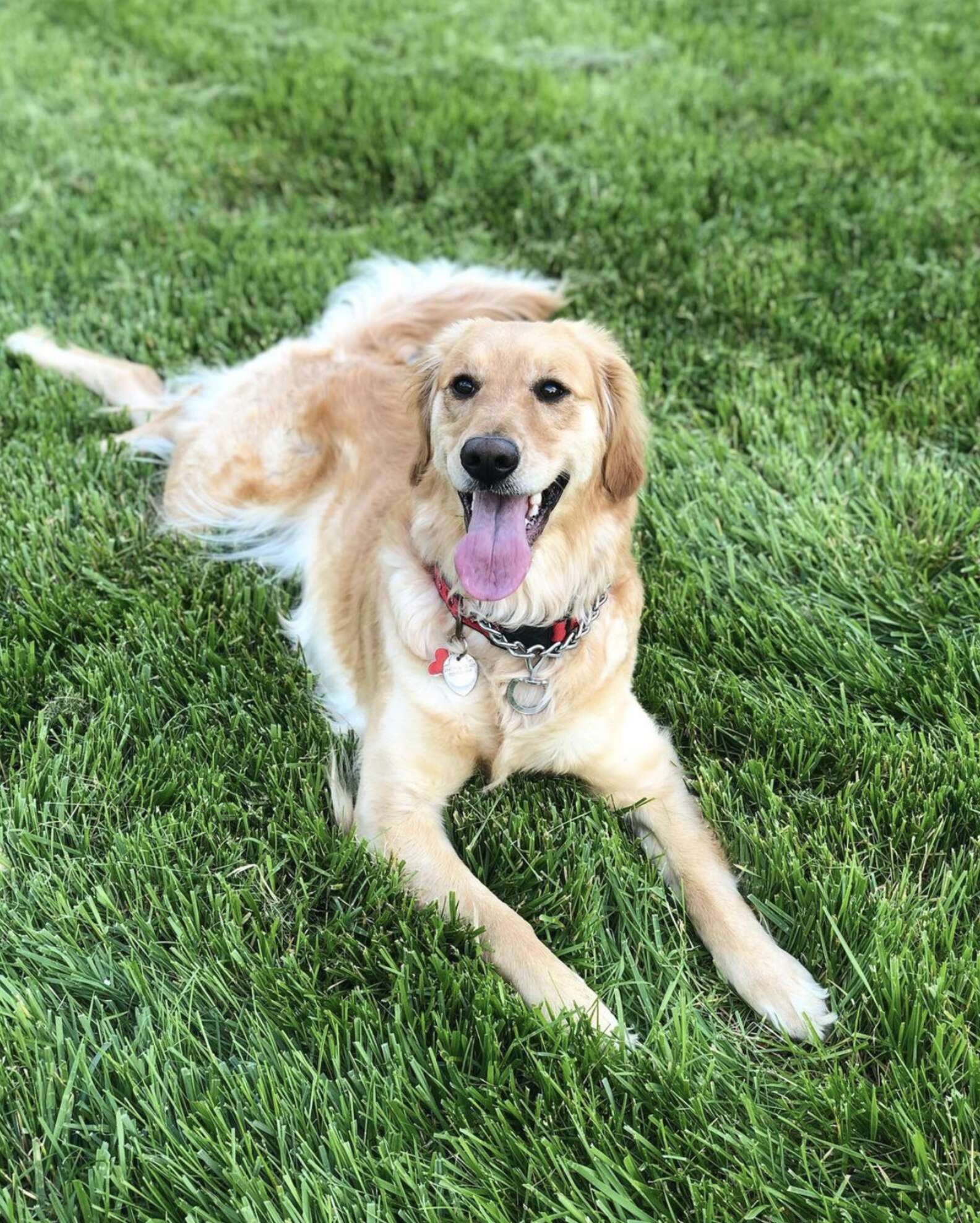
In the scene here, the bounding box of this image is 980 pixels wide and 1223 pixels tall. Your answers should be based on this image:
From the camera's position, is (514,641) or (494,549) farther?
(514,641)

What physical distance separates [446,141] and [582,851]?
4366mm

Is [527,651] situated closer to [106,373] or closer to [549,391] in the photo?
[549,391]

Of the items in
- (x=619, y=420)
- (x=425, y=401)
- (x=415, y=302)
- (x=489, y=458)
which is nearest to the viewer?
(x=489, y=458)

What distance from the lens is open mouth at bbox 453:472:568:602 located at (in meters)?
2.45

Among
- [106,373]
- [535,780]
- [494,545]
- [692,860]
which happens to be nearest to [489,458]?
[494,545]

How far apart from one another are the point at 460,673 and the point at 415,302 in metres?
1.99

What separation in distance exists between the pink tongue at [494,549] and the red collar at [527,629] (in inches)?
5.1

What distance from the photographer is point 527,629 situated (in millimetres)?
2623

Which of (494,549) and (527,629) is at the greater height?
(494,549)

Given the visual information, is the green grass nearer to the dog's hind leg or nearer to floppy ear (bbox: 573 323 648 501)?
the dog's hind leg

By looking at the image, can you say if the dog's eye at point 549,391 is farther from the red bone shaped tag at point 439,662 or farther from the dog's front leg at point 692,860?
the dog's front leg at point 692,860

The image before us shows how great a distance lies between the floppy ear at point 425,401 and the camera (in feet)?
9.01

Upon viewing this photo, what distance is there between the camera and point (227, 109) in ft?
19.6

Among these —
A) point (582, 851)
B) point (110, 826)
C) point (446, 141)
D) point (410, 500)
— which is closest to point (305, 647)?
point (410, 500)
